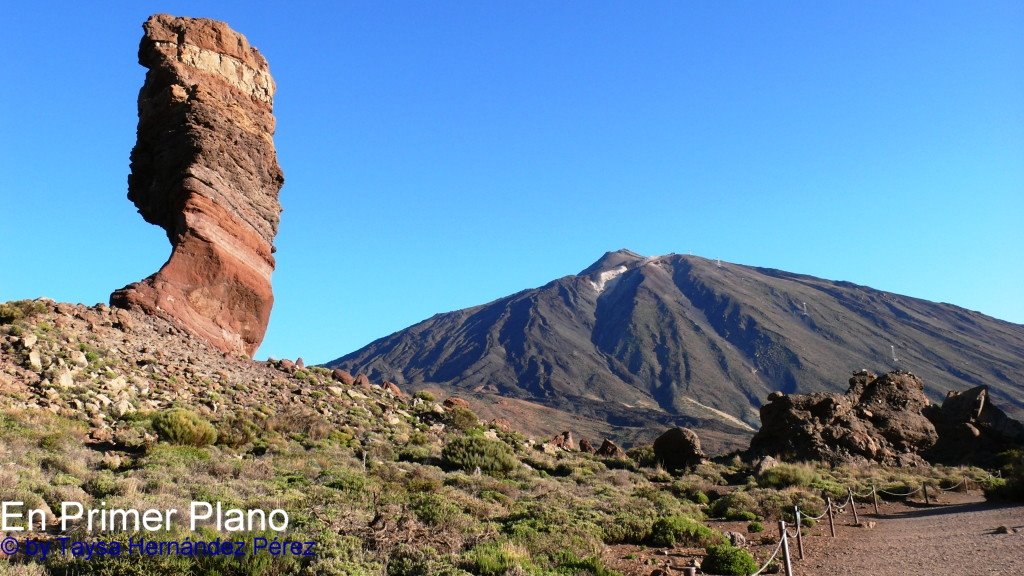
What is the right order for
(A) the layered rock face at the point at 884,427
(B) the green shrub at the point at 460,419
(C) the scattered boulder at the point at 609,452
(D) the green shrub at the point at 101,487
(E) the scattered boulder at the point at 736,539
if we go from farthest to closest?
(C) the scattered boulder at the point at 609,452, (B) the green shrub at the point at 460,419, (A) the layered rock face at the point at 884,427, (E) the scattered boulder at the point at 736,539, (D) the green shrub at the point at 101,487

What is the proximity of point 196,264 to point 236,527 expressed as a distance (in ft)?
51.1

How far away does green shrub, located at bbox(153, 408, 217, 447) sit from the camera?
13.7m

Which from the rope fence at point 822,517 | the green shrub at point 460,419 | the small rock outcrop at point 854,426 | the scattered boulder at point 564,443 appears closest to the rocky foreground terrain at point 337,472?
the green shrub at point 460,419

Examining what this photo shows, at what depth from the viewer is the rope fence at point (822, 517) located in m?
8.09

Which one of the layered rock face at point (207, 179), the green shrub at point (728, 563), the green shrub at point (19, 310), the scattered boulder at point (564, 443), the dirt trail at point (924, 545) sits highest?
the layered rock face at point (207, 179)

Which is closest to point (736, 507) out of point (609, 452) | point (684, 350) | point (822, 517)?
point (822, 517)

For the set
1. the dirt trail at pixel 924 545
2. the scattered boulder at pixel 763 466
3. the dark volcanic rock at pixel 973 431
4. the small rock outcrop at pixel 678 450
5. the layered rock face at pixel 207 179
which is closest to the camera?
the dirt trail at pixel 924 545

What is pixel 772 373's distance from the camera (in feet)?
371

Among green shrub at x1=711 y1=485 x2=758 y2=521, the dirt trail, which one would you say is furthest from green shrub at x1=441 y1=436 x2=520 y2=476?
the dirt trail

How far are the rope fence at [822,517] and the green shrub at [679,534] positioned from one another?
1.08m

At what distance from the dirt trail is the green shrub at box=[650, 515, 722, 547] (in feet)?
4.98

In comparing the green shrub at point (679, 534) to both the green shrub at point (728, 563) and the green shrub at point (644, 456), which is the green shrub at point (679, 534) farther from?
the green shrub at point (644, 456)

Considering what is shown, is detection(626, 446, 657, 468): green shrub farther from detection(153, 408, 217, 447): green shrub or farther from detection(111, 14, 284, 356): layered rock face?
detection(153, 408, 217, 447): green shrub

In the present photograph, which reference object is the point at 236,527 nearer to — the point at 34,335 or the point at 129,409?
the point at 129,409
